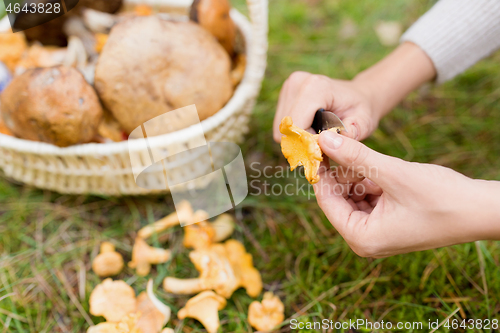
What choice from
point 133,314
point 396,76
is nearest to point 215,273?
point 133,314

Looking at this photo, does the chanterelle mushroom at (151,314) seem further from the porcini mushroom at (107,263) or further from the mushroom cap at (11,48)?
the mushroom cap at (11,48)

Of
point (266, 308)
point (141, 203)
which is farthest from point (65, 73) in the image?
point (266, 308)

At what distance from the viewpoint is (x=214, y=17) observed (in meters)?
2.35

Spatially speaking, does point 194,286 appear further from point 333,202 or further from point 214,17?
point 214,17

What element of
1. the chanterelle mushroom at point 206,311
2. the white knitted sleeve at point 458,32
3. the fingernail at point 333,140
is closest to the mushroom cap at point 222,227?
the chanterelle mushroom at point 206,311

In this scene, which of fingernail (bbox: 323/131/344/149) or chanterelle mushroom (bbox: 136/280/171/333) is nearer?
fingernail (bbox: 323/131/344/149)

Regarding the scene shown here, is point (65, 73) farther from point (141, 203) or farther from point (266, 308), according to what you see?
point (266, 308)

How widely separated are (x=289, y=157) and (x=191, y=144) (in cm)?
71

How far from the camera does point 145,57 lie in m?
2.05

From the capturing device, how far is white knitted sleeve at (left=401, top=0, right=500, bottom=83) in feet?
6.81

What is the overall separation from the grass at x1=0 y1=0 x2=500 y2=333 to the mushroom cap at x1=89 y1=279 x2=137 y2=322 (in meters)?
0.20

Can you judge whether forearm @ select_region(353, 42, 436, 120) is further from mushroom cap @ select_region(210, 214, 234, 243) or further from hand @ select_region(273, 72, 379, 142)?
mushroom cap @ select_region(210, 214, 234, 243)

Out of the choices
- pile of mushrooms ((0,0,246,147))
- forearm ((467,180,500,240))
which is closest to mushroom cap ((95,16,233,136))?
pile of mushrooms ((0,0,246,147))

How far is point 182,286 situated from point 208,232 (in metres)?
0.33
